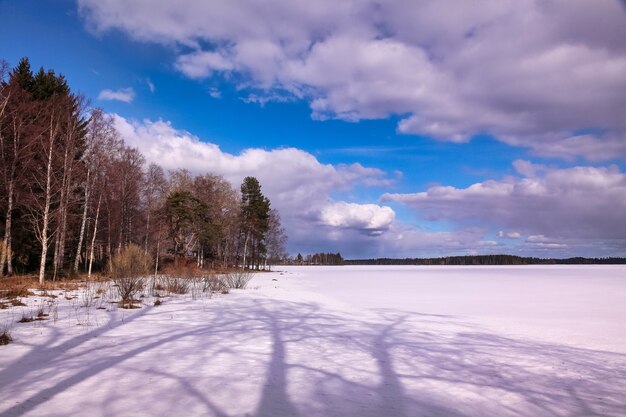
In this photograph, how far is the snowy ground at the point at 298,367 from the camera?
14.6ft

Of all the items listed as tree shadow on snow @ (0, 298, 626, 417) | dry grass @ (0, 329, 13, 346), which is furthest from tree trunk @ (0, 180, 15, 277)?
dry grass @ (0, 329, 13, 346)

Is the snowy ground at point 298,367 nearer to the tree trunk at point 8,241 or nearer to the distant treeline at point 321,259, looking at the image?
the tree trunk at point 8,241

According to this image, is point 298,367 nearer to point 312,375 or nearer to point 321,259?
point 312,375

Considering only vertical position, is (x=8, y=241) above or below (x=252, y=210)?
below

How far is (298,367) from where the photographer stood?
6.06 m

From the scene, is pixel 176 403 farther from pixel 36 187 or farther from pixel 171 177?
pixel 171 177

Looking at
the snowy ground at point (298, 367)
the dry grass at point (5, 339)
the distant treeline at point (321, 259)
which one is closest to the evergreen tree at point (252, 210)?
the snowy ground at point (298, 367)

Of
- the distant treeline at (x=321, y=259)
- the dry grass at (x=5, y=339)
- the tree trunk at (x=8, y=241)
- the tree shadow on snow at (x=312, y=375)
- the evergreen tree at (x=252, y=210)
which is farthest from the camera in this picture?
the distant treeline at (x=321, y=259)

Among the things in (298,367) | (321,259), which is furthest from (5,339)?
(321,259)

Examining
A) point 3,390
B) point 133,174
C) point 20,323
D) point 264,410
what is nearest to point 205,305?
point 20,323

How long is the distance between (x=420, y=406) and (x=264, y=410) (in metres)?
1.88

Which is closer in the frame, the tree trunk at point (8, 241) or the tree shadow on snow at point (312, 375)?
the tree shadow on snow at point (312, 375)

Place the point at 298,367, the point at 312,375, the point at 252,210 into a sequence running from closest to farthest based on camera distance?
the point at 312,375, the point at 298,367, the point at 252,210

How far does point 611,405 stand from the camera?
4.78 metres
